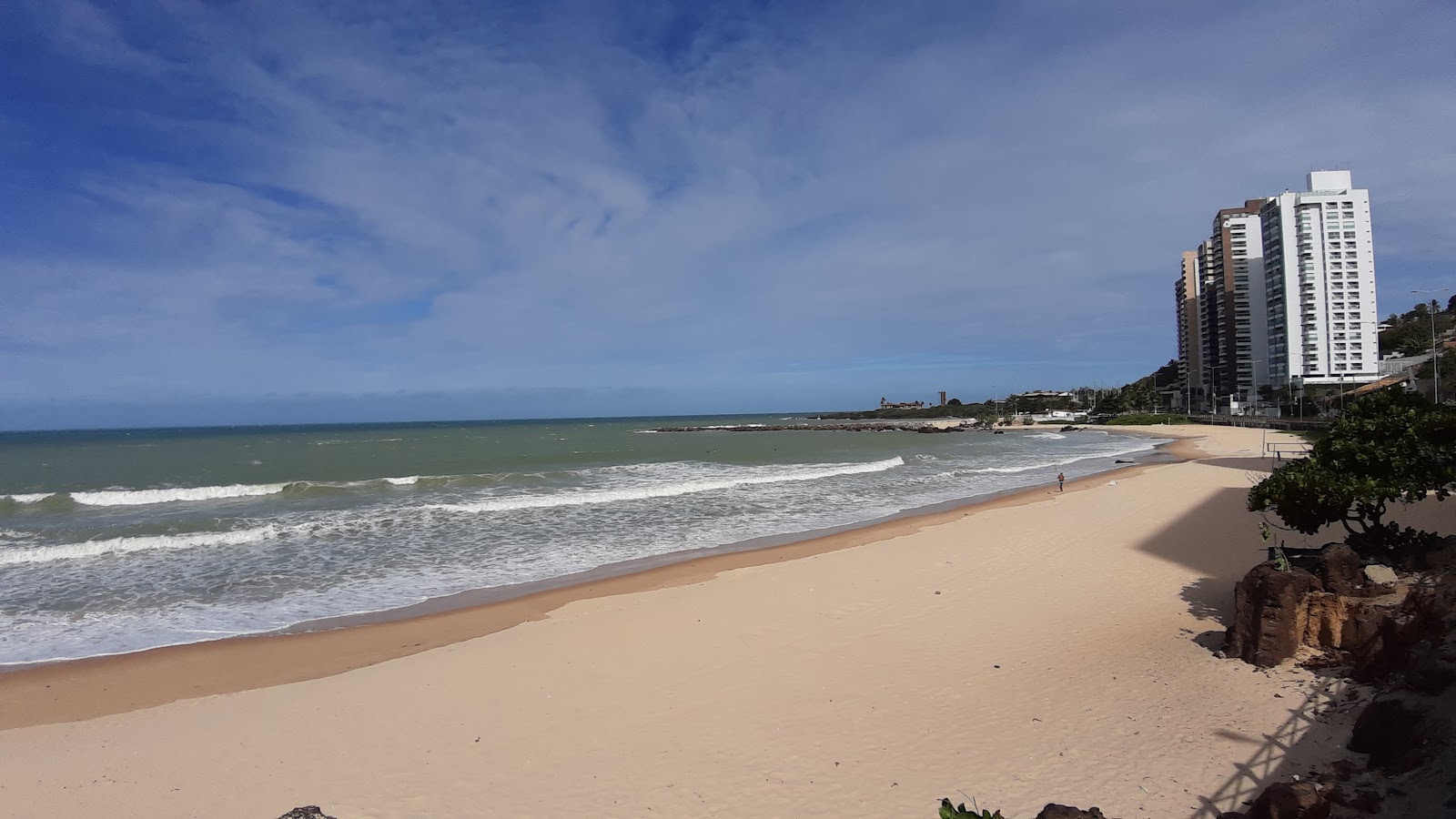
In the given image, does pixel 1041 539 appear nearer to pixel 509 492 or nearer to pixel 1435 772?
pixel 1435 772

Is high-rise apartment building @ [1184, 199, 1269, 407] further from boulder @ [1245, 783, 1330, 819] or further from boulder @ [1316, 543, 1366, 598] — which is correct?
boulder @ [1245, 783, 1330, 819]

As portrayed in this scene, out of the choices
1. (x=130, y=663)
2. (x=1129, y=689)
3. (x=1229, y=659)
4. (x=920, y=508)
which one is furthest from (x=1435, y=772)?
(x=920, y=508)

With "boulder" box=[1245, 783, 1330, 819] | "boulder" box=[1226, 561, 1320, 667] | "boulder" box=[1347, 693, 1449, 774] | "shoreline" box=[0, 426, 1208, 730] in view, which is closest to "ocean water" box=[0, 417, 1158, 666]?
"shoreline" box=[0, 426, 1208, 730]

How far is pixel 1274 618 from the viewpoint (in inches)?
221

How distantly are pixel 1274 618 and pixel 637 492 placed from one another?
729 inches

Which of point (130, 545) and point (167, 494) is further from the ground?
point (167, 494)

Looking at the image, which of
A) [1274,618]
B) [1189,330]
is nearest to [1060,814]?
[1274,618]

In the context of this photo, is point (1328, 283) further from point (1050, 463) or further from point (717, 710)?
point (717, 710)

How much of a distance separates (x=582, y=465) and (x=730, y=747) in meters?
28.4

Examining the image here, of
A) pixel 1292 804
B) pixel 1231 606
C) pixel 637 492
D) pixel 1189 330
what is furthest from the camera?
pixel 1189 330

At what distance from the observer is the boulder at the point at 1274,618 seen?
5.60 m

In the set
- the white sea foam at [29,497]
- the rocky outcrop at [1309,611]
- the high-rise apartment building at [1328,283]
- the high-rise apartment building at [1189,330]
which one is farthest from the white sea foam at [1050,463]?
the high-rise apartment building at [1189,330]

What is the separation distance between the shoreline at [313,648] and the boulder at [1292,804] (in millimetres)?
7736

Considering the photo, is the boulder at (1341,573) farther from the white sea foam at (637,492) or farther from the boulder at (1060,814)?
the white sea foam at (637,492)
